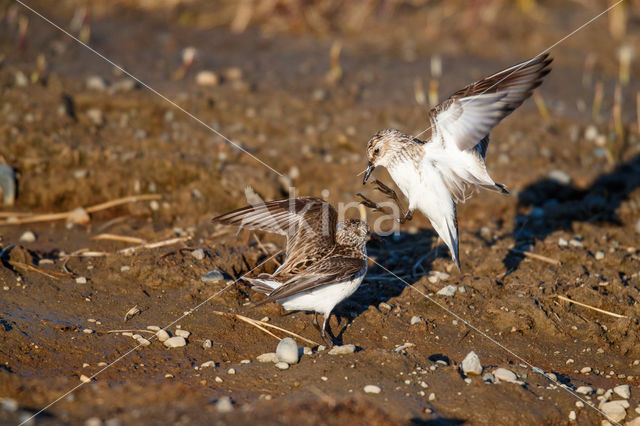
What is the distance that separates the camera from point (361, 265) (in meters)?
5.07

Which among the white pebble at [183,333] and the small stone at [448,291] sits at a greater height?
Result: the white pebble at [183,333]

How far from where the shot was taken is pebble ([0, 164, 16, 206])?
701cm

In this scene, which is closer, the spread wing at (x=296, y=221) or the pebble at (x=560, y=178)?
the spread wing at (x=296, y=221)

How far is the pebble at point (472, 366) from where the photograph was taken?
466cm

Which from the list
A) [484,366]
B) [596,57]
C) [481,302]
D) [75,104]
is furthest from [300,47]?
[484,366]

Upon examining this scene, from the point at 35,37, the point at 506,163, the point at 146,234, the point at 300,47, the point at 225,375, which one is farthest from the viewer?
the point at 300,47

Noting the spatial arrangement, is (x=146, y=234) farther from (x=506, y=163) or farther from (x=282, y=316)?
(x=506, y=163)

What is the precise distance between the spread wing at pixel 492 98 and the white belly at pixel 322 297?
4.40 feet

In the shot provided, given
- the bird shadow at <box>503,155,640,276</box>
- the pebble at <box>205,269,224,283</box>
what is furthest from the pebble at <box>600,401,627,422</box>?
the pebble at <box>205,269,224,283</box>

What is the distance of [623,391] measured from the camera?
4.62m

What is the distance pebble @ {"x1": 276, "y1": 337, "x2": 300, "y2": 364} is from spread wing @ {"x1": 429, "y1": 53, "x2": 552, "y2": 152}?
1.90 metres

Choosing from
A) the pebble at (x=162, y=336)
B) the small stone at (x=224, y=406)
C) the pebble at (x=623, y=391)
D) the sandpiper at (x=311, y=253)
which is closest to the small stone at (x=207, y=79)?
the sandpiper at (x=311, y=253)

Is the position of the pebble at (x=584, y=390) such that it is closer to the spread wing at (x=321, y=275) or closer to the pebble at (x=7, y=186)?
the spread wing at (x=321, y=275)

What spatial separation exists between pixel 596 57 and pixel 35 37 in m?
8.67
